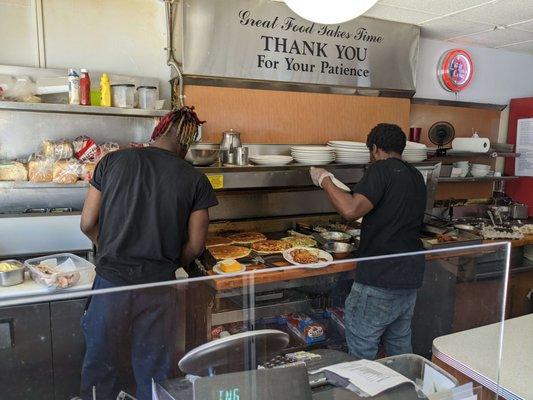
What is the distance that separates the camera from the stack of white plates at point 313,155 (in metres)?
3.12

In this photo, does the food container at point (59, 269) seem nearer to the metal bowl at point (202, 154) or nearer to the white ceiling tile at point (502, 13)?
the metal bowl at point (202, 154)

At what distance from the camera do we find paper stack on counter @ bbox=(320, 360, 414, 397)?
1253mm

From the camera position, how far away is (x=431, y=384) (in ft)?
4.61

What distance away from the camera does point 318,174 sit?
9.52ft

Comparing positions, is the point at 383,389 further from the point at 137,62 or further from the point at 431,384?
the point at 137,62

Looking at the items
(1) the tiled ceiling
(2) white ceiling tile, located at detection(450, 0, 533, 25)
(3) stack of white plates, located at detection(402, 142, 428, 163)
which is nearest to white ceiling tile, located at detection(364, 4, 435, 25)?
(1) the tiled ceiling

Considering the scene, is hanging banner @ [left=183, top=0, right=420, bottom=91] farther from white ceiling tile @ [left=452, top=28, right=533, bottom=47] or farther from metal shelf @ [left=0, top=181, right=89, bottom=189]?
metal shelf @ [left=0, top=181, right=89, bottom=189]

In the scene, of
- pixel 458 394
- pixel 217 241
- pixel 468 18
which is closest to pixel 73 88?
pixel 217 241

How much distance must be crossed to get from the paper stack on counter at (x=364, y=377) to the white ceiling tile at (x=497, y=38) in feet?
12.0

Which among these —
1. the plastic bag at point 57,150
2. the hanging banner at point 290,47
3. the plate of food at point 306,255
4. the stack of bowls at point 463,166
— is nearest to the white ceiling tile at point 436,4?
the hanging banner at point 290,47

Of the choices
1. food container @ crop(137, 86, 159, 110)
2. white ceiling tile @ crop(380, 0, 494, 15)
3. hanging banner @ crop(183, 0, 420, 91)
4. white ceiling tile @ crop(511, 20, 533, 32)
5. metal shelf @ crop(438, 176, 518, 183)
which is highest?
white ceiling tile @ crop(511, 20, 533, 32)

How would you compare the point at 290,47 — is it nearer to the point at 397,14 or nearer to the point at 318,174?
the point at 397,14

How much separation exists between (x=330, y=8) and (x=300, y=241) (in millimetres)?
1717

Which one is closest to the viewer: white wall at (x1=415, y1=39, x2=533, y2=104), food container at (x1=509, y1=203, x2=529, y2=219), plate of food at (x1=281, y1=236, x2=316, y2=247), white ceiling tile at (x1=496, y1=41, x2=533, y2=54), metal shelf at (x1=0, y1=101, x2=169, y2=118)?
metal shelf at (x1=0, y1=101, x2=169, y2=118)
